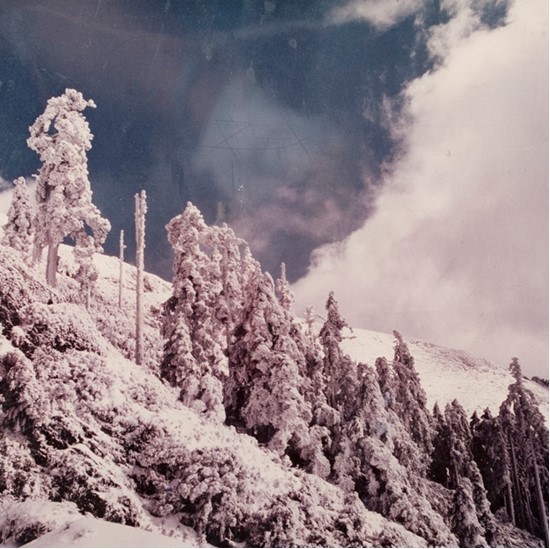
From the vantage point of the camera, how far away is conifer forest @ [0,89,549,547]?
11359 mm

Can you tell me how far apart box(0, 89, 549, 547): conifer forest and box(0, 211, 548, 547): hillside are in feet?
0.15

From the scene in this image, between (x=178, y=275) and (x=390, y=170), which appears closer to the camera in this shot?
(x=390, y=170)

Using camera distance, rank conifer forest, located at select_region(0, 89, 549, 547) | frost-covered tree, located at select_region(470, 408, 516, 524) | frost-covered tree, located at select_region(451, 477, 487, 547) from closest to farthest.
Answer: conifer forest, located at select_region(0, 89, 549, 547)
frost-covered tree, located at select_region(451, 477, 487, 547)
frost-covered tree, located at select_region(470, 408, 516, 524)

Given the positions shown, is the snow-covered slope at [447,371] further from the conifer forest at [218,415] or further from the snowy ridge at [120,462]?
the snowy ridge at [120,462]

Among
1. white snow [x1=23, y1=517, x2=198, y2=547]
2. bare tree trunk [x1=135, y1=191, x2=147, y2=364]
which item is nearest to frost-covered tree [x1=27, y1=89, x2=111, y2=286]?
bare tree trunk [x1=135, y1=191, x2=147, y2=364]

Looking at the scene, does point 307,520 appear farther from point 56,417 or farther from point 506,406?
point 506,406

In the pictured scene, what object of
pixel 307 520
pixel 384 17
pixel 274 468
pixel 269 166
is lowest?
pixel 307 520

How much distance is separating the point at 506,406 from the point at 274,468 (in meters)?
15.5

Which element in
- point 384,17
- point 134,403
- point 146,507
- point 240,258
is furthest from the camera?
point 240,258

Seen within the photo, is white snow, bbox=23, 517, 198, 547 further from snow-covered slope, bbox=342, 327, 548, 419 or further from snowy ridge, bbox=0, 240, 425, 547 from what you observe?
snow-covered slope, bbox=342, 327, 548, 419

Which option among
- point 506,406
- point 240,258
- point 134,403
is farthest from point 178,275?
point 506,406

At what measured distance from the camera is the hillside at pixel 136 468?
10711 millimetres

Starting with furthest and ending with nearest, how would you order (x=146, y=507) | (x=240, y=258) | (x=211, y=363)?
(x=240, y=258)
(x=211, y=363)
(x=146, y=507)

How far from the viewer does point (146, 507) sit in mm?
11438
